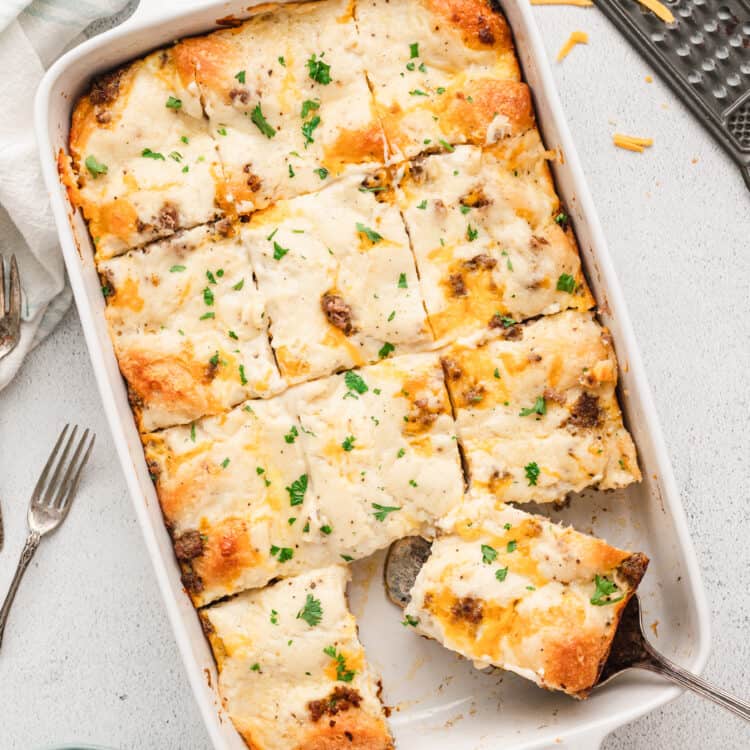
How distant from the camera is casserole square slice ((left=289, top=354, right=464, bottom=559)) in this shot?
3320 millimetres

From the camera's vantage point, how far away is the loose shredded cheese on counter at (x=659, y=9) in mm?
3910

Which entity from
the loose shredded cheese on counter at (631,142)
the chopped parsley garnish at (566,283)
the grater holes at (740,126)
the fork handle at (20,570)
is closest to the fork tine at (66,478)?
the fork handle at (20,570)

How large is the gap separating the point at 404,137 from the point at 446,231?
38 centimetres

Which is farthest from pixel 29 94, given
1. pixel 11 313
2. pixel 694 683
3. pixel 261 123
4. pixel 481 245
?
pixel 694 683

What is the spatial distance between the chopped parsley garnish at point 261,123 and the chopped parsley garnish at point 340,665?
1900 millimetres

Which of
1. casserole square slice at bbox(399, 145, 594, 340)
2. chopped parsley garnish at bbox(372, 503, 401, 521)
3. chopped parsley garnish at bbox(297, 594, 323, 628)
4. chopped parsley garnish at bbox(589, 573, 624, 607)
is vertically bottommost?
chopped parsley garnish at bbox(589, 573, 624, 607)

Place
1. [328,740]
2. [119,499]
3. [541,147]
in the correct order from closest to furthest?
[328,740] → [541,147] → [119,499]

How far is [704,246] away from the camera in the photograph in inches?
156

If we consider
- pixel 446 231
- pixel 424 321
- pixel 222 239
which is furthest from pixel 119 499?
pixel 446 231

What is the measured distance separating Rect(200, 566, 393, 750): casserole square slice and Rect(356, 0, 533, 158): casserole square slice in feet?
5.56

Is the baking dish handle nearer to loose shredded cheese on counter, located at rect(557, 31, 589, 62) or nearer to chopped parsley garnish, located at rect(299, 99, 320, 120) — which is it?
chopped parsley garnish, located at rect(299, 99, 320, 120)

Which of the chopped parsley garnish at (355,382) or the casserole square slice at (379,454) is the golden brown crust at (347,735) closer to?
the casserole square slice at (379,454)

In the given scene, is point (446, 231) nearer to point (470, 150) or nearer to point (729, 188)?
point (470, 150)

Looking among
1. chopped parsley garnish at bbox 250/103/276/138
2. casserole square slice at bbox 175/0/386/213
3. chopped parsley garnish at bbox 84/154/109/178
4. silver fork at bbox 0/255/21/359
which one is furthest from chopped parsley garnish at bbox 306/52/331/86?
silver fork at bbox 0/255/21/359
